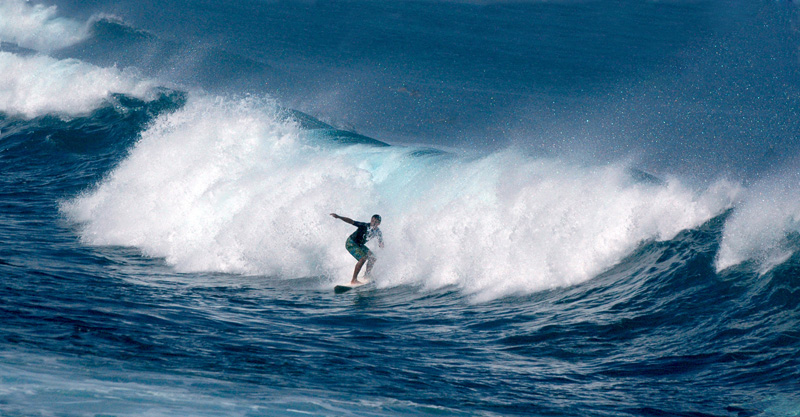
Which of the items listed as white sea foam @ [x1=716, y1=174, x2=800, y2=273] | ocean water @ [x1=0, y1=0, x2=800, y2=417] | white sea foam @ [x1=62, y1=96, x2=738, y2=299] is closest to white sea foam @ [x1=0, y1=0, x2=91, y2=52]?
ocean water @ [x1=0, y1=0, x2=800, y2=417]

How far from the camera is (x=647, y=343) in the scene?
1046 cm

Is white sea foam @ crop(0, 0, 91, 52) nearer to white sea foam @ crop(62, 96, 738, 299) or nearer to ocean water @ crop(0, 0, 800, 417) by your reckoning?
ocean water @ crop(0, 0, 800, 417)

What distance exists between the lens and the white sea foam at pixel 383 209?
1407cm

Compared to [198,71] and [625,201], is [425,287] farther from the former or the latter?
[198,71]

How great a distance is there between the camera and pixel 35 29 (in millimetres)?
64000

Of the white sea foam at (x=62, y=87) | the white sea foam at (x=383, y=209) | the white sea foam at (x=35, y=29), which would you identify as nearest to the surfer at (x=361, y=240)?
the white sea foam at (x=383, y=209)

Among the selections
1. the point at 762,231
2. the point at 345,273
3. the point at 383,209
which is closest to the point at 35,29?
the point at 383,209

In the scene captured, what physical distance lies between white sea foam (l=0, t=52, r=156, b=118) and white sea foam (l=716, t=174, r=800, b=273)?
64.8 ft

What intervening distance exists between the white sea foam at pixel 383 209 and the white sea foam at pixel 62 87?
7.94 meters

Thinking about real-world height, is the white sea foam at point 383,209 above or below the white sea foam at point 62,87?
below

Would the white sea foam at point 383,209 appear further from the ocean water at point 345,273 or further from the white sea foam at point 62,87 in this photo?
the white sea foam at point 62,87

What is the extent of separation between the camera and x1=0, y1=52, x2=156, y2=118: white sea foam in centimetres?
2728

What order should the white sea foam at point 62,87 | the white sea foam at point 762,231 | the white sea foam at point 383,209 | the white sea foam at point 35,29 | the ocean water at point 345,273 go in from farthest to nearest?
the white sea foam at point 35,29 → the white sea foam at point 62,87 → the white sea foam at point 383,209 → the white sea foam at point 762,231 → the ocean water at point 345,273

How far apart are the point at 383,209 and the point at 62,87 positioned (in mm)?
17085
